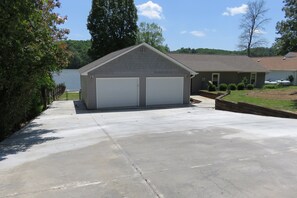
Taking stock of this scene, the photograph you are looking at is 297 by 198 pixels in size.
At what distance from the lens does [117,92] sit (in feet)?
60.4

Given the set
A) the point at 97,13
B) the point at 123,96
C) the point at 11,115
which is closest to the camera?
the point at 11,115

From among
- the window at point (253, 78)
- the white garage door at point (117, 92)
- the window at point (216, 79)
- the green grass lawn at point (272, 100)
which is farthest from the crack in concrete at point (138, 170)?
the window at point (253, 78)

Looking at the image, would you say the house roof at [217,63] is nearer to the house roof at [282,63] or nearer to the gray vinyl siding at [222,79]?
the gray vinyl siding at [222,79]

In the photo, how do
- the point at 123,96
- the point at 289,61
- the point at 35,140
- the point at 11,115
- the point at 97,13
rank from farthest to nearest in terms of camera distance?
the point at 97,13
the point at 289,61
the point at 123,96
the point at 11,115
the point at 35,140

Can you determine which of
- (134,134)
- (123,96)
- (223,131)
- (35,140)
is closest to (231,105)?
(123,96)

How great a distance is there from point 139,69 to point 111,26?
1157 inches

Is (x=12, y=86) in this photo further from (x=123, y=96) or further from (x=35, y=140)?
(x=123, y=96)

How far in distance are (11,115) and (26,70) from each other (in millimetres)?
1837

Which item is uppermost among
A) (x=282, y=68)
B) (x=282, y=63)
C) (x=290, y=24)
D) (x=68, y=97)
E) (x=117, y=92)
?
(x=290, y=24)

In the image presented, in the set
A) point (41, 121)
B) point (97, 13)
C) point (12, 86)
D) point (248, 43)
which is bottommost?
point (41, 121)

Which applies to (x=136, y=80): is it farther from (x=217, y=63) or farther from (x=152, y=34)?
(x=152, y=34)

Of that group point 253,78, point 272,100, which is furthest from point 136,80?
point 253,78

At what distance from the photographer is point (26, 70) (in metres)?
9.14

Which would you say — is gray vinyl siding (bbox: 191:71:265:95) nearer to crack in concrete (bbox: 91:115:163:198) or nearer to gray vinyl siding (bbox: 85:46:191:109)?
gray vinyl siding (bbox: 85:46:191:109)
